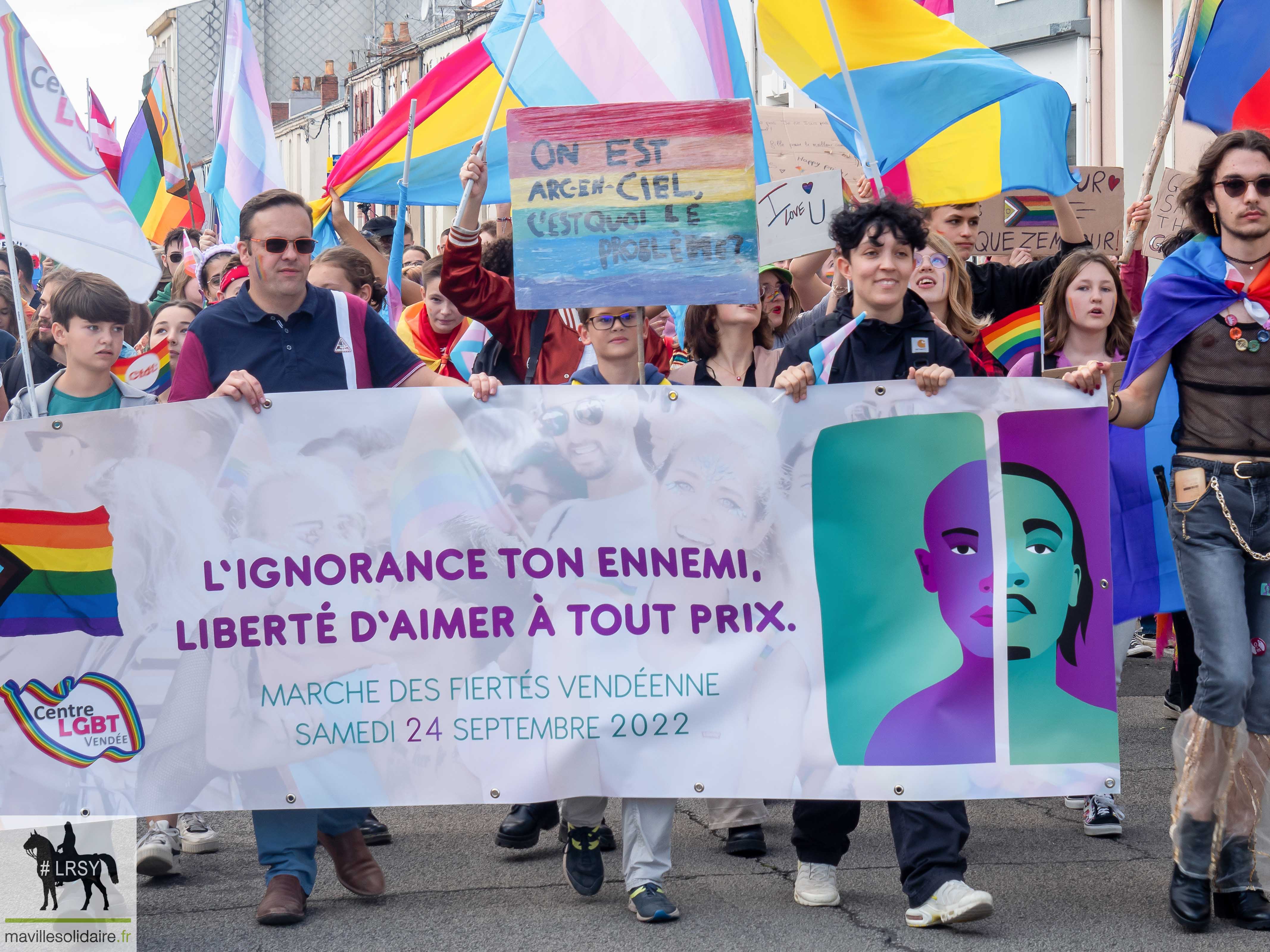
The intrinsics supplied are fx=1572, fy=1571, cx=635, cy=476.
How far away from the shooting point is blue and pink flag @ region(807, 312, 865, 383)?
15.5 ft

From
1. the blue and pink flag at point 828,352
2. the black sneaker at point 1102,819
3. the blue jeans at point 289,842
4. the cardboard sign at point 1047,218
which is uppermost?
the cardboard sign at point 1047,218

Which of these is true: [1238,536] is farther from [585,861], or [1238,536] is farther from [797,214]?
[797,214]

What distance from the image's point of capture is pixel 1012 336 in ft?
21.6

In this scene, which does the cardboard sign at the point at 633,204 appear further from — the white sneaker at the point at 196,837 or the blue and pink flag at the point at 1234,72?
the white sneaker at the point at 196,837

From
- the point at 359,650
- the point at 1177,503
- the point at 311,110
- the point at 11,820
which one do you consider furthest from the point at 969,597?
the point at 311,110

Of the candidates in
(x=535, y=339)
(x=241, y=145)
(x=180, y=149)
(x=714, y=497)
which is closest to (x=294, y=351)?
(x=535, y=339)

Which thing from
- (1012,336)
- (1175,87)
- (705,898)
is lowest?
(705,898)

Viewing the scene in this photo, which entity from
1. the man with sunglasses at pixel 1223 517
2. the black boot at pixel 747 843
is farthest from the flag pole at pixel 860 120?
the black boot at pixel 747 843

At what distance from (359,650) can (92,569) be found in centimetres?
83

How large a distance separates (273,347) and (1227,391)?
283 cm

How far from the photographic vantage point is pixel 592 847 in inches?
185

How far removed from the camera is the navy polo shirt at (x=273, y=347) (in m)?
4.81

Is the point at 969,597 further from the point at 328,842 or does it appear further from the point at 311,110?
the point at 311,110

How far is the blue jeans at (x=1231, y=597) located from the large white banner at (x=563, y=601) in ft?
0.89
